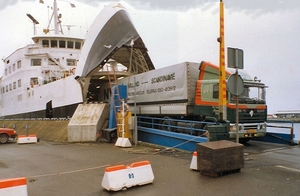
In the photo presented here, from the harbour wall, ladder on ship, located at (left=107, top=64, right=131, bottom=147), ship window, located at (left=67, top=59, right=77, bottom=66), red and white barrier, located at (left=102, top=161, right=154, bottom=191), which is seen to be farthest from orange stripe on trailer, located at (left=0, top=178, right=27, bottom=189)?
ship window, located at (left=67, top=59, right=77, bottom=66)

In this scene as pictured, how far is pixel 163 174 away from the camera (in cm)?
704

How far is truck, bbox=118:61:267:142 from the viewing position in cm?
1135

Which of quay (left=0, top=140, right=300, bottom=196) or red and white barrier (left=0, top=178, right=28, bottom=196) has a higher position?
red and white barrier (left=0, top=178, right=28, bottom=196)

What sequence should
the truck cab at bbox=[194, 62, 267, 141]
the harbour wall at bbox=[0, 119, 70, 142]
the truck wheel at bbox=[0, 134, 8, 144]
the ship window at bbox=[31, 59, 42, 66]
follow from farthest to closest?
the ship window at bbox=[31, 59, 42, 66], the harbour wall at bbox=[0, 119, 70, 142], the truck wheel at bbox=[0, 134, 8, 144], the truck cab at bbox=[194, 62, 267, 141]

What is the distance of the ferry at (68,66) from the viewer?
1809 centimetres

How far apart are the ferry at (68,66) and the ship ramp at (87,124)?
10.2ft

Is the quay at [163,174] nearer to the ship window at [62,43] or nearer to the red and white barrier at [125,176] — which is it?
the red and white barrier at [125,176]

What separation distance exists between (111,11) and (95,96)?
7.71m

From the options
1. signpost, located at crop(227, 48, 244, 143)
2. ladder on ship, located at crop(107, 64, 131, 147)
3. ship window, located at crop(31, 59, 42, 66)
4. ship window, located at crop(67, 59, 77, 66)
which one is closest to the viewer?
signpost, located at crop(227, 48, 244, 143)

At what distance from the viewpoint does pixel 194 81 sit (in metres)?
12.8

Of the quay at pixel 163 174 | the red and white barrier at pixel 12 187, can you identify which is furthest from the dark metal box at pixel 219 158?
the red and white barrier at pixel 12 187

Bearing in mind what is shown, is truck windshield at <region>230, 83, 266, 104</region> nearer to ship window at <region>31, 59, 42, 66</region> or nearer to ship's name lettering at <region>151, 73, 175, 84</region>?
ship's name lettering at <region>151, 73, 175, 84</region>

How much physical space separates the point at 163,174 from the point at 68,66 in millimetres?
22180

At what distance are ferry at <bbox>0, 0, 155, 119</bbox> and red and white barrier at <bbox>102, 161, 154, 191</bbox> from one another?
40.7 feet
